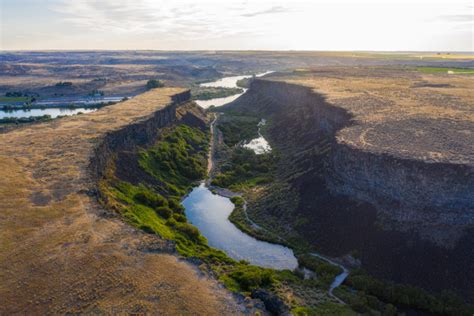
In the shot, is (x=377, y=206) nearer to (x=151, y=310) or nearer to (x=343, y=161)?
(x=343, y=161)

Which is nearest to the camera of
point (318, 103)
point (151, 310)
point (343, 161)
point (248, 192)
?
point (151, 310)

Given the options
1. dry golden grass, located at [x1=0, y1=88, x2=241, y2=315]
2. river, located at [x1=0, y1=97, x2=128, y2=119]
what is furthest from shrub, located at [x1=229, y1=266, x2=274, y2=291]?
river, located at [x1=0, y1=97, x2=128, y2=119]

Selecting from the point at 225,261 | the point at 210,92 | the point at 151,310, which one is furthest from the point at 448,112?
the point at 210,92

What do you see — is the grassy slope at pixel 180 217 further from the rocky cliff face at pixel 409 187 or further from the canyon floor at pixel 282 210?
the rocky cliff face at pixel 409 187

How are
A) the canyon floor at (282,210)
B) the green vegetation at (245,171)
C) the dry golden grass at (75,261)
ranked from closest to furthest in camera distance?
1. the dry golden grass at (75,261)
2. the canyon floor at (282,210)
3. the green vegetation at (245,171)

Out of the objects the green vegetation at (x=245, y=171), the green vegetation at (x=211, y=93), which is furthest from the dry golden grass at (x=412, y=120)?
the green vegetation at (x=211, y=93)

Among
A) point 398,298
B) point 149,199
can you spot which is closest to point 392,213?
point 398,298
